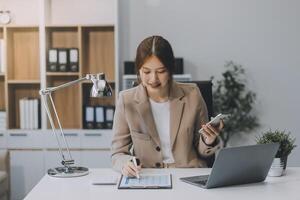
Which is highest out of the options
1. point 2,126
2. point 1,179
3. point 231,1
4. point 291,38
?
point 231,1

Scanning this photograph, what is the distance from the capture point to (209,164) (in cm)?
268

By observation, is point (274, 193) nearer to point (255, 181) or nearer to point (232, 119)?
point (255, 181)

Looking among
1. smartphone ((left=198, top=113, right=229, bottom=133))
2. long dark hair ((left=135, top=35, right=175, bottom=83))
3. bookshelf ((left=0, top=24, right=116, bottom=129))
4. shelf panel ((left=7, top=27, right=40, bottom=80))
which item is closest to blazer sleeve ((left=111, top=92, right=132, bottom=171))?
long dark hair ((left=135, top=35, right=175, bottom=83))

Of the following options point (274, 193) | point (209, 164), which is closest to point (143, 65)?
point (209, 164)

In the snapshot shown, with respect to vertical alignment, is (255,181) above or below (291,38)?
below

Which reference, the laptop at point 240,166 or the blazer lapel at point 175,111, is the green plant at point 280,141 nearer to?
the laptop at point 240,166

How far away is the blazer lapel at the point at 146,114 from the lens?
2533mm

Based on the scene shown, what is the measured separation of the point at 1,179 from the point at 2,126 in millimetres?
710

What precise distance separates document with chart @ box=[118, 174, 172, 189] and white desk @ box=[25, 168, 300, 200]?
3 centimetres

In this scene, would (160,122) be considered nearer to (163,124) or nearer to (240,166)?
(163,124)

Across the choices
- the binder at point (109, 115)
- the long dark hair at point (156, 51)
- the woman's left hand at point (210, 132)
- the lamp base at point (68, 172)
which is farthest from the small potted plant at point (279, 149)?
the binder at point (109, 115)

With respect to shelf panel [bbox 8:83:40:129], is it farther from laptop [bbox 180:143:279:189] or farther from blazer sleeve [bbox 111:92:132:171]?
laptop [bbox 180:143:279:189]

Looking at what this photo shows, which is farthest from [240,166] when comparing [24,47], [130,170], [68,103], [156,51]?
[24,47]

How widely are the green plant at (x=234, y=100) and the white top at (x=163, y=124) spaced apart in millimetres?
2015
